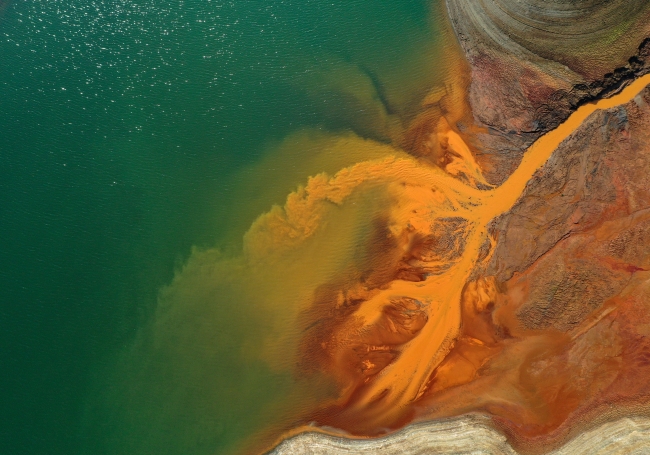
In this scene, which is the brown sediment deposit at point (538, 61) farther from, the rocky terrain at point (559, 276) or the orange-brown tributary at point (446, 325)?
the orange-brown tributary at point (446, 325)

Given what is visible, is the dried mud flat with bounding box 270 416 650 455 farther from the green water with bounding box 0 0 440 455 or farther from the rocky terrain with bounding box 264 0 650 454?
the green water with bounding box 0 0 440 455

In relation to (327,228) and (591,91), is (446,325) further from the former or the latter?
(591,91)

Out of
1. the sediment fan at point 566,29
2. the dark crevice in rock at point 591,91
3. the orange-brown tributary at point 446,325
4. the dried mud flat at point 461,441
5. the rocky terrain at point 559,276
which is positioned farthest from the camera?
the sediment fan at point 566,29

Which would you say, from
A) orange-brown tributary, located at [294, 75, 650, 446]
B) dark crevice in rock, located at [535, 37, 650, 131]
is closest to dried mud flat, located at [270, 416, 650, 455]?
orange-brown tributary, located at [294, 75, 650, 446]

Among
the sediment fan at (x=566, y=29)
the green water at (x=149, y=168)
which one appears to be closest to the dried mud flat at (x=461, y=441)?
the green water at (x=149, y=168)

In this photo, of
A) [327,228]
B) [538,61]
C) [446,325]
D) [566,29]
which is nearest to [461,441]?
[446,325]
